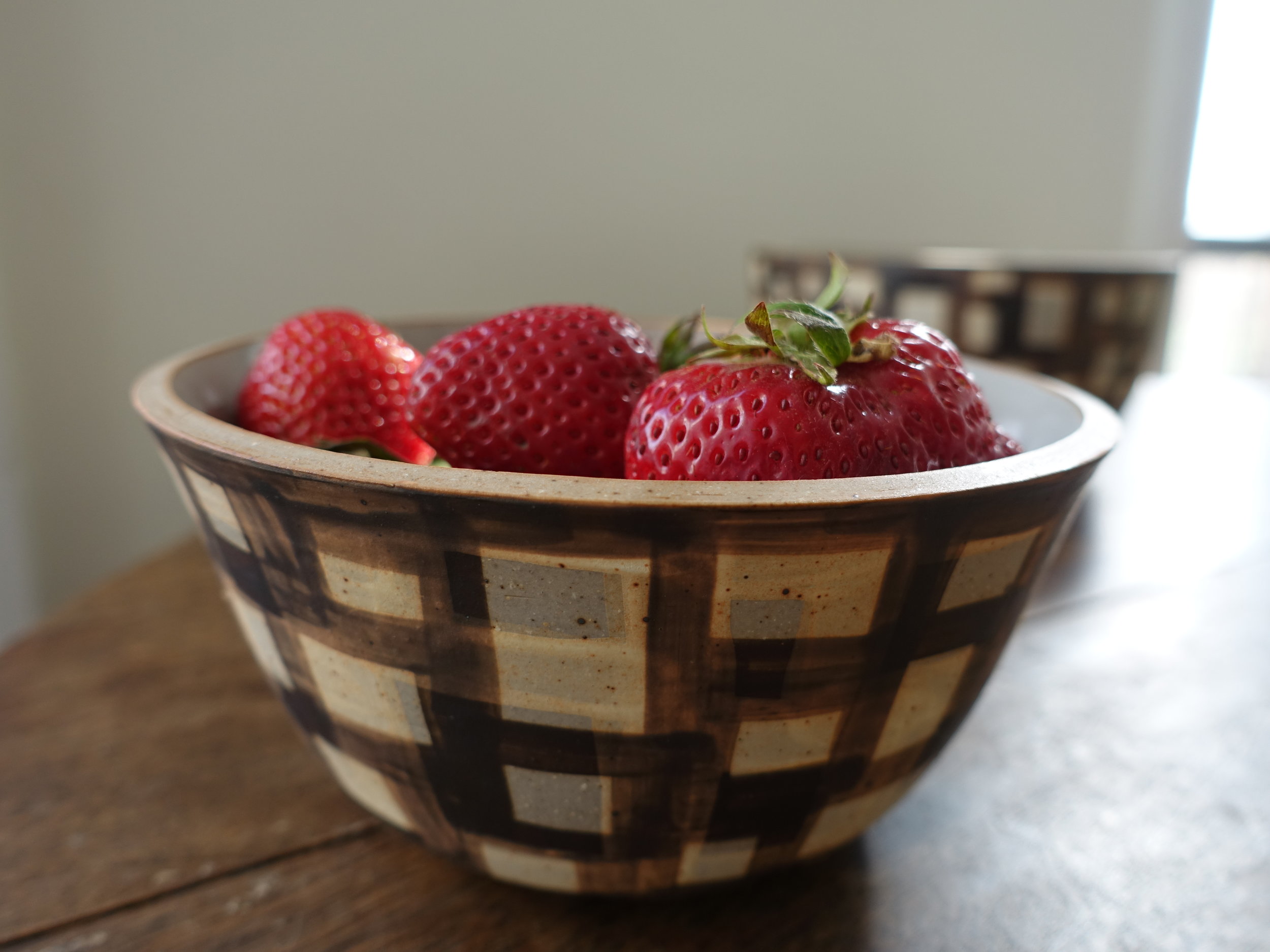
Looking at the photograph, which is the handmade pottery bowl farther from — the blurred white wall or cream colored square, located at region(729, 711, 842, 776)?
the blurred white wall

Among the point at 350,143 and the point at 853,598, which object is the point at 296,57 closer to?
the point at 350,143

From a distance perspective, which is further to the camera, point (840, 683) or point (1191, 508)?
point (1191, 508)

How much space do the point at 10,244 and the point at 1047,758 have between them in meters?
1.23

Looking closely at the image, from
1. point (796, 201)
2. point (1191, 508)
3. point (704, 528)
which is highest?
point (704, 528)

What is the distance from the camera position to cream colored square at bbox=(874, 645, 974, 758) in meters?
0.25

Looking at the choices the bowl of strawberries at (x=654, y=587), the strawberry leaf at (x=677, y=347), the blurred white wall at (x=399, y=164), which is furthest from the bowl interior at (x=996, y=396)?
the blurred white wall at (x=399, y=164)

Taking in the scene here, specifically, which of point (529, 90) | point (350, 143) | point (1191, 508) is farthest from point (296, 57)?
point (1191, 508)

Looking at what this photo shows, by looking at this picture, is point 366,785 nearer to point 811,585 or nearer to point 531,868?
point 531,868

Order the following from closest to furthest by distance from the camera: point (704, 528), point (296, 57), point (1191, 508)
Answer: point (704, 528) < point (1191, 508) < point (296, 57)

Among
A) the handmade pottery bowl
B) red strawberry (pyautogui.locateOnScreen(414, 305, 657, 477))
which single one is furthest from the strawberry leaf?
the handmade pottery bowl

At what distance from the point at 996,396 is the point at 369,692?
271mm

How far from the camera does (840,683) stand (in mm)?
238

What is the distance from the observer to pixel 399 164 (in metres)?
1.14

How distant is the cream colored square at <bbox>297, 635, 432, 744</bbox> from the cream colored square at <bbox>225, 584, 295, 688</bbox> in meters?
0.02
